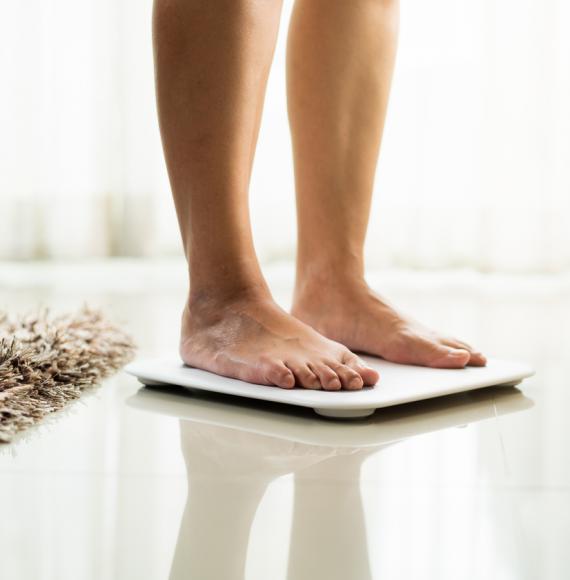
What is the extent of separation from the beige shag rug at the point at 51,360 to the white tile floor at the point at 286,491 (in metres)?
0.02

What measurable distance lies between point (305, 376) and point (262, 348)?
0.08 metres

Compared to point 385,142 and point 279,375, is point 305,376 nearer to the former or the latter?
point 279,375

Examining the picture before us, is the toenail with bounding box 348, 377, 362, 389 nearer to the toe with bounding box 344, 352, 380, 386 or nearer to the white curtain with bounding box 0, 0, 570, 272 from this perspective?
the toe with bounding box 344, 352, 380, 386

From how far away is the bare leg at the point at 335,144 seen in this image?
49.1 inches

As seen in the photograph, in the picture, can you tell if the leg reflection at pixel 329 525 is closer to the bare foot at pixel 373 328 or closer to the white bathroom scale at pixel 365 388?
the white bathroom scale at pixel 365 388

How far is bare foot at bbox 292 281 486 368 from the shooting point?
112 centimetres

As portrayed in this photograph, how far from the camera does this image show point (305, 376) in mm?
974

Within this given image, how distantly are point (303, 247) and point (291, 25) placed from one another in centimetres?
31

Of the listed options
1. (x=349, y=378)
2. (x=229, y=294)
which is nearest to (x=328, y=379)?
(x=349, y=378)

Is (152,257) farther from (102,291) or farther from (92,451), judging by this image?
(92,451)

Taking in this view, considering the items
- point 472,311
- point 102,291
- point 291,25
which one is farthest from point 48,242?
point 291,25

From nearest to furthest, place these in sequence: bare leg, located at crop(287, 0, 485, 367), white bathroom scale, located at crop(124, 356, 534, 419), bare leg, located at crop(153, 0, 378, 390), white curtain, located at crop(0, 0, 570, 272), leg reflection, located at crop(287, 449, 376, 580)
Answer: leg reflection, located at crop(287, 449, 376, 580)
white bathroom scale, located at crop(124, 356, 534, 419)
bare leg, located at crop(153, 0, 378, 390)
bare leg, located at crop(287, 0, 485, 367)
white curtain, located at crop(0, 0, 570, 272)

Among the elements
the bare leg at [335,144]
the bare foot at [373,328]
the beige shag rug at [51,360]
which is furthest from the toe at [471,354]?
the beige shag rug at [51,360]

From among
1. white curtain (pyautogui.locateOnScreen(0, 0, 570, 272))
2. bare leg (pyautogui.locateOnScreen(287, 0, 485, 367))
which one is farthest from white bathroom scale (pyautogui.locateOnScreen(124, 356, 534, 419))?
white curtain (pyautogui.locateOnScreen(0, 0, 570, 272))
